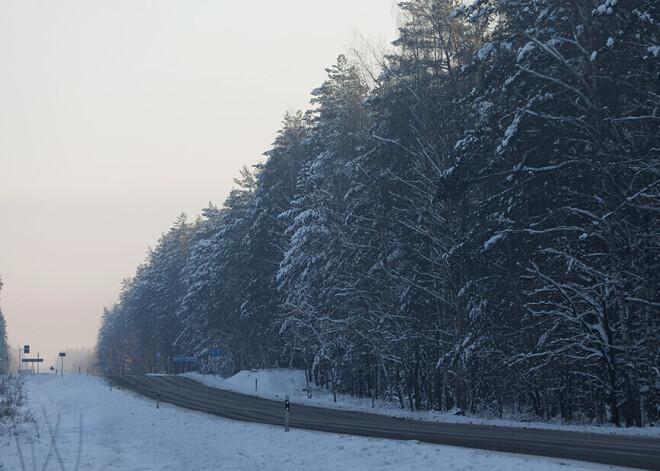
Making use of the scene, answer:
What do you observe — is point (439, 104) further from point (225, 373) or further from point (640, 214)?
point (225, 373)

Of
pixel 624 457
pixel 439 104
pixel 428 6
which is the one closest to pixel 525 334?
pixel 439 104

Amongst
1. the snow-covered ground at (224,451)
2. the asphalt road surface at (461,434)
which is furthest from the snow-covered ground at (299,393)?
the snow-covered ground at (224,451)

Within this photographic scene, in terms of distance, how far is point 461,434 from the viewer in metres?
16.7

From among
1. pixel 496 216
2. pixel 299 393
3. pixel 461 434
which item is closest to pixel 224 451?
pixel 461 434

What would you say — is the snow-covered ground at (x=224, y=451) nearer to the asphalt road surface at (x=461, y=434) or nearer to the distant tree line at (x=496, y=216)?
the asphalt road surface at (x=461, y=434)

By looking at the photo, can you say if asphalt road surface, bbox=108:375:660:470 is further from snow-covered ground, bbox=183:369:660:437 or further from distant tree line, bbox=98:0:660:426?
distant tree line, bbox=98:0:660:426

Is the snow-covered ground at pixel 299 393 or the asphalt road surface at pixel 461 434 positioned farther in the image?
the snow-covered ground at pixel 299 393

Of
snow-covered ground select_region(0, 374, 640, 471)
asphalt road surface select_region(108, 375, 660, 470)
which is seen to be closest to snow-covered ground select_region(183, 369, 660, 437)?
asphalt road surface select_region(108, 375, 660, 470)

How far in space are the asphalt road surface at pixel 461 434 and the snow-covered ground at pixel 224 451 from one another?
100 cm

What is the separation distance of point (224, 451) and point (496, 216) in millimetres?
12553

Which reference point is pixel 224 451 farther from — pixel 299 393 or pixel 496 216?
pixel 299 393

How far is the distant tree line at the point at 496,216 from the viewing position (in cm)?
1855

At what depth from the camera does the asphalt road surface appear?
1179 cm

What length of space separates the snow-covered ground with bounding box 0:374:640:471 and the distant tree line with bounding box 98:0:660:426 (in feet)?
25.2
